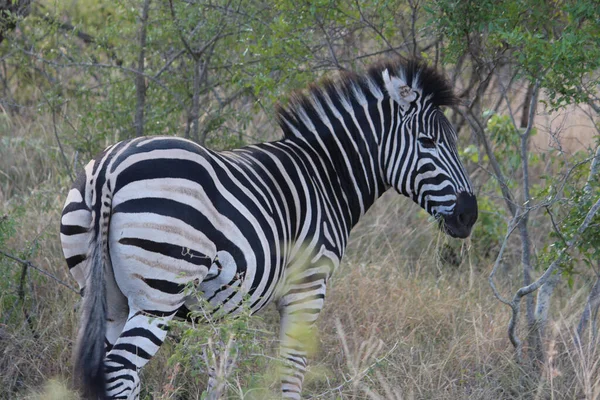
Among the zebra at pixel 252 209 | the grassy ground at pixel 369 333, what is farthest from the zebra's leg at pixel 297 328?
the grassy ground at pixel 369 333

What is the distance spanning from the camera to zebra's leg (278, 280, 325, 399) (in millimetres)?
4086

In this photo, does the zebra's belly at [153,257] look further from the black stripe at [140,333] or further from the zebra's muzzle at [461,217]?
the zebra's muzzle at [461,217]

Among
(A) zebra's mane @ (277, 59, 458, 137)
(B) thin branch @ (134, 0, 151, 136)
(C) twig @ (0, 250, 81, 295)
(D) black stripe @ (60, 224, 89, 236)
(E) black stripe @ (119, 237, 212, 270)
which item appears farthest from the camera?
(B) thin branch @ (134, 0, 151, 136)

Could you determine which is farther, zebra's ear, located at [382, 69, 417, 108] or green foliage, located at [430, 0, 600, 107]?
zebra's ear, located at [382, 69, 417, 108]

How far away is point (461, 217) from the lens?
4391 millimetres

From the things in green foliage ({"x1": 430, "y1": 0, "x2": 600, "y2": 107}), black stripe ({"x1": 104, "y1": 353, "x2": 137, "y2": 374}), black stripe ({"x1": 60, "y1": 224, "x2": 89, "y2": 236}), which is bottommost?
black stripe ({"x1": 104, "y1": 353, "x2": 137, "y2": 374})

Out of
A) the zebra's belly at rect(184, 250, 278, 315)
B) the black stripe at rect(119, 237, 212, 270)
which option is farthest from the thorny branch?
the black stripe at rect(119, 237, 212, 270)

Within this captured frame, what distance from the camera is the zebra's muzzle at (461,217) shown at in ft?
14.2

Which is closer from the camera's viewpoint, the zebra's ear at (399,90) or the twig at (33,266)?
the zebra's ear at (399,90)

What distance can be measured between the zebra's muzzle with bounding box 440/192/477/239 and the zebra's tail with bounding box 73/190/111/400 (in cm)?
208

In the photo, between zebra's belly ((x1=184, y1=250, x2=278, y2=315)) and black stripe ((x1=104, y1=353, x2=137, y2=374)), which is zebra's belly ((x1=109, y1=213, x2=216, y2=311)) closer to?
zebra's belly ((x1=184, y1=250, x2=278, y2=315))

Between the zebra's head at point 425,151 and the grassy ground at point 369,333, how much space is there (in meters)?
0.71

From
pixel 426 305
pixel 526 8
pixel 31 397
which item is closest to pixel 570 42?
pixel 526 8

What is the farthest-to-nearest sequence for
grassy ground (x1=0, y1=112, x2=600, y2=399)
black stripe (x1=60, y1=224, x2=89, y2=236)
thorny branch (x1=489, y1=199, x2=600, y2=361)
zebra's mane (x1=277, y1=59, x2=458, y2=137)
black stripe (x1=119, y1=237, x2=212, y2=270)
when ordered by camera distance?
zebra's mane (x1=277, y1=59, x2=458, y2=137)
grassy ground (x1=0, y1=112, x2=600, y2=399)
thorny branch (x1=489, y1=199, x2=600, y2=361)
black stripe (x1=60, y1=224, x2=89, y2=236)
black stripe (x1=119, y1=237, x2=212, y2=270)
